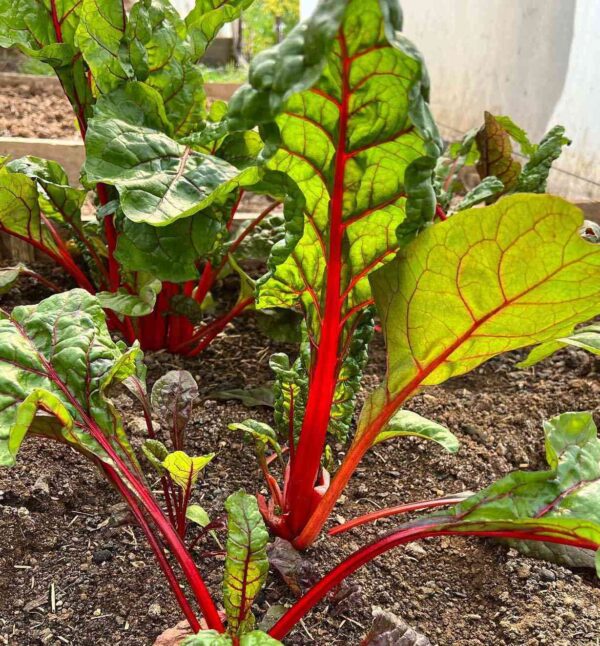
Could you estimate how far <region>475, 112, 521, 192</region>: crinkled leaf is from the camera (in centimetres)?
209

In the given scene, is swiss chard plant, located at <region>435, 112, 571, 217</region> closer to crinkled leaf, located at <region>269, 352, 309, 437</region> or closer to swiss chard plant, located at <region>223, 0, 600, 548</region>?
crinkled leaf, located at <region>269, 352, 309, 437</region>

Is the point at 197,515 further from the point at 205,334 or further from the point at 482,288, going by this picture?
the point at 205,334

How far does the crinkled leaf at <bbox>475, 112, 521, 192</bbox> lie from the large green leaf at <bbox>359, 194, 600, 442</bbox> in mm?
1228

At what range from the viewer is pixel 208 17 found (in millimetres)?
1481

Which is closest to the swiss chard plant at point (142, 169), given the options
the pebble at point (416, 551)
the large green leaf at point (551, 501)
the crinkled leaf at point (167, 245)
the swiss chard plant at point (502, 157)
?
the crinkled leaf at point (167, 245)

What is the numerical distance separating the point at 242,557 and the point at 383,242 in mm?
466

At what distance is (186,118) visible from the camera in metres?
1.54

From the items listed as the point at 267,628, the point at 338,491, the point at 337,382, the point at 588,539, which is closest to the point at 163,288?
the point at 337,382

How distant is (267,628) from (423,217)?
644mm

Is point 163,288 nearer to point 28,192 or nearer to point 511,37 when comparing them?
point 28,192

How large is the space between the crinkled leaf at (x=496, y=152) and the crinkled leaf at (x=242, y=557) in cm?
146

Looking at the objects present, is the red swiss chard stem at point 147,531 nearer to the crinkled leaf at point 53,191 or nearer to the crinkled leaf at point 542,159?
the crinkled leaf at point 53,191

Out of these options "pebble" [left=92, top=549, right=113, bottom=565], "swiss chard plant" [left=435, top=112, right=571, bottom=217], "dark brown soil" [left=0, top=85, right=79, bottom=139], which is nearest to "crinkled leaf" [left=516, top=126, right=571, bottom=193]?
"swiss chard plant" [left=435, top=112, right=571, bottom=217]

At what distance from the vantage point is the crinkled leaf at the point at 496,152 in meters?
2.09
